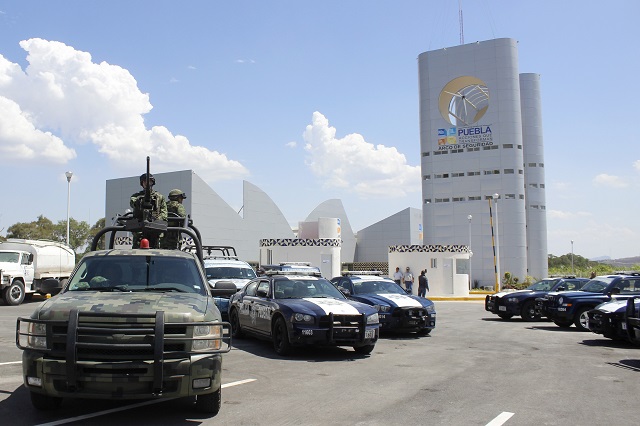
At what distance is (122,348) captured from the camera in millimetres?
5266

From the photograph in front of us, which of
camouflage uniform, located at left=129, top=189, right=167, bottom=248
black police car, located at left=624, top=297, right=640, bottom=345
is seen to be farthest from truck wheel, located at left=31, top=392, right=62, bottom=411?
black police car, located at left=624, top=297, right=640, bottom=345

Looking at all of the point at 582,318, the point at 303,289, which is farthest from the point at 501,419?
the point at 582,318

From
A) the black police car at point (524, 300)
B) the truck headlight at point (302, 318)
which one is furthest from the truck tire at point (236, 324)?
the black police car at point (524, 300)

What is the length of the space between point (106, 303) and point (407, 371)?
5184 millimetres

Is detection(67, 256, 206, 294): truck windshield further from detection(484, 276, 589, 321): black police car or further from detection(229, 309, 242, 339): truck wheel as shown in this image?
detection(484, 276, 589, 321): black police car

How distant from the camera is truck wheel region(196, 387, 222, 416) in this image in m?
5.95

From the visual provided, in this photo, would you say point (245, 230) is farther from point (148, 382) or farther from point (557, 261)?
point (557, 261)

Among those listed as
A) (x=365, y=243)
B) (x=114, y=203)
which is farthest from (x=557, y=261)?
(x=114, y=203)

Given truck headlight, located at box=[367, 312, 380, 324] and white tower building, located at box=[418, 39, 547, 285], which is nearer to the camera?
truck headlight, located at box=[367, 312, 380, 324]

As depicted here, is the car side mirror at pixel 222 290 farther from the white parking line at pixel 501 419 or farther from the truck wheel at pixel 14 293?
the truck wheel at pixel 14 293

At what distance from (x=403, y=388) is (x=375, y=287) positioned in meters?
7.63

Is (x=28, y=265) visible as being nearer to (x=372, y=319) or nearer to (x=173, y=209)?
(x=173, y=209)

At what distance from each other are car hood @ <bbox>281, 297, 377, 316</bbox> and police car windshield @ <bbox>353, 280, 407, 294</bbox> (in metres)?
3.95

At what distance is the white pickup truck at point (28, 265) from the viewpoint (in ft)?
73.6
